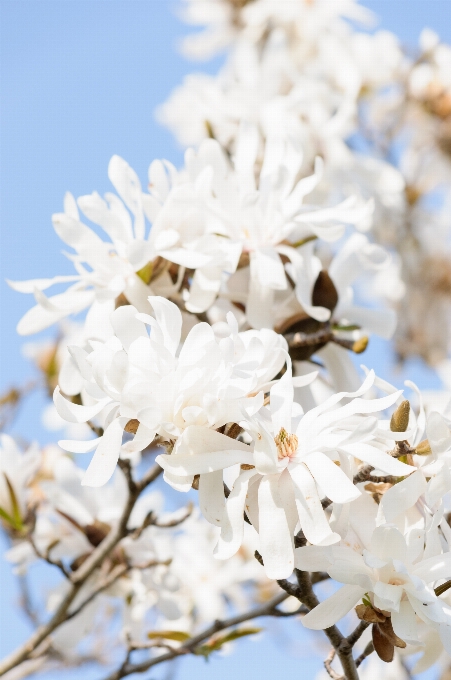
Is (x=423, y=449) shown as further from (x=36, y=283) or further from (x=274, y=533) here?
(x=36, y=283)

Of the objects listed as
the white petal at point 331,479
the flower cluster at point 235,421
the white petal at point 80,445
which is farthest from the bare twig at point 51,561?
the white petal at point 331,479

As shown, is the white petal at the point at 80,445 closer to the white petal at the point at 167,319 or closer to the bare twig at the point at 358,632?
the white petal at the point at 167,319

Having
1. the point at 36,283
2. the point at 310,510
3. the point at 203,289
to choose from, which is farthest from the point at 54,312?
the point at 310,510

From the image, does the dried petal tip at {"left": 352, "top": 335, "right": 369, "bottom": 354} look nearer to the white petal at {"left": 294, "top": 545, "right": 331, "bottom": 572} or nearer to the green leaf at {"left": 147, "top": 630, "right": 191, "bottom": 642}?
the white petal at {"left": 294, "top": 545, "right": 331, "bottom": 572}

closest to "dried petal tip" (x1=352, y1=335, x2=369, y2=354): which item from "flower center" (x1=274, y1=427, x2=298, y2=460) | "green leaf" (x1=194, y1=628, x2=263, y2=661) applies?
"flower center" (x1=274, y1=427, x2=298, y2=460)

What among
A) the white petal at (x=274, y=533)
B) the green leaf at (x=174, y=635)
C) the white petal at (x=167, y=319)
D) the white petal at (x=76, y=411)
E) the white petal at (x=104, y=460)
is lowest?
the green leaf at (x=174, y=635)

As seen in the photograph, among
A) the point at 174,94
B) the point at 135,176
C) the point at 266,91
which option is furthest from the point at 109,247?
the point at 174,94

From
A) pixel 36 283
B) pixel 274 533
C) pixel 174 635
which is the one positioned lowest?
pixel 174 635
